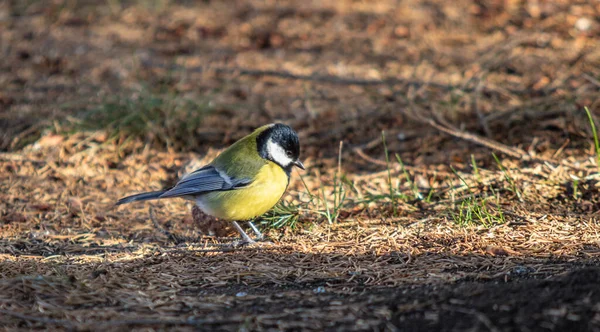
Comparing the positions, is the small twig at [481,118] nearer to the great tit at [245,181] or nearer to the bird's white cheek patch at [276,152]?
the great tit at [245,181]

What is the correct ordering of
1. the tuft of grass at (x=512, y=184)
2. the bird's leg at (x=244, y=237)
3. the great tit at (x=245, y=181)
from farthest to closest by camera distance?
1. the tuft of grass at (x=512, y=184)
2. the great tit at (x=245, y=181)
3. the bird's leg at (x=244, y=237)

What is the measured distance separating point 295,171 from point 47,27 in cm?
494

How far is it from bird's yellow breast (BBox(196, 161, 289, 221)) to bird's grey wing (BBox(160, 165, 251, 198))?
Answer: 0.12ft

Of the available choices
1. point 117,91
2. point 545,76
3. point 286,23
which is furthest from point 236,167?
point 286,23

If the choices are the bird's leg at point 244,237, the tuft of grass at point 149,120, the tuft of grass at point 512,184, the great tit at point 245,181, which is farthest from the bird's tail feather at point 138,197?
the tuft of grass at point 512,184

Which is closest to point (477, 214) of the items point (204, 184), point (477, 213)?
point (477, 213)

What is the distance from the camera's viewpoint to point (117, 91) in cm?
686

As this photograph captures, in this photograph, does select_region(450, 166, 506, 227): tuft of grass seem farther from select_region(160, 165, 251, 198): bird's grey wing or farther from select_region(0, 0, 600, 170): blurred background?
select_region(160, 165, 251, 198): bird's grey wing

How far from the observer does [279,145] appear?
14.2ft

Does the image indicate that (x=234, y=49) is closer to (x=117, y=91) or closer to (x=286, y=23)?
(x=286, y=23)

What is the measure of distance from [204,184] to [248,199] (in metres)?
0.32

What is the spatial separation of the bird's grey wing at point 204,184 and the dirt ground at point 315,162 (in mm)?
339

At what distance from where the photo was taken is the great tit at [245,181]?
4102 millimetres

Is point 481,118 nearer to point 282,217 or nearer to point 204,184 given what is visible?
point 282,217
